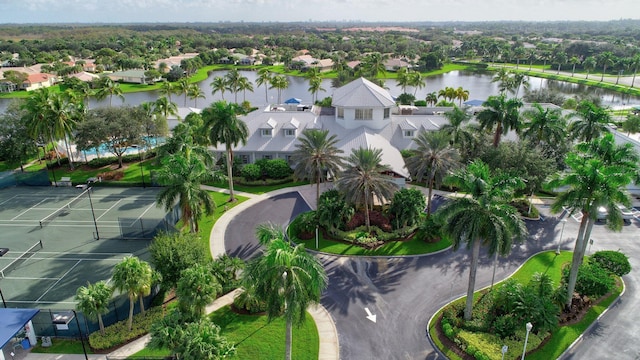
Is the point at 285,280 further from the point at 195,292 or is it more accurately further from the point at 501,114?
the point at 501,114

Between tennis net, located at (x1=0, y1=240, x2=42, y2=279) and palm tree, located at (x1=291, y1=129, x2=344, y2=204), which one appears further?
palm tree, located at (x1=291, y1=129, x2=344, y2=204)

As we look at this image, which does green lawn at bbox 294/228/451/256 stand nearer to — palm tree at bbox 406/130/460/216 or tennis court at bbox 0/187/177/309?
palm tree at bbox 406/130/460/216

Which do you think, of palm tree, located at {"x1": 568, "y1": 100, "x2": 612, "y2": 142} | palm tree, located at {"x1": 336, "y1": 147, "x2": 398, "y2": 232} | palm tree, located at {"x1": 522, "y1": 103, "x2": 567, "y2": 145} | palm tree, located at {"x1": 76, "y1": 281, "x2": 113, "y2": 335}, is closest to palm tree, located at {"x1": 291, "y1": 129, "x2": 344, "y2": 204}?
palm tree, located at {"x1": 336, "y1": 147, "x2": 398, "y2": 232}

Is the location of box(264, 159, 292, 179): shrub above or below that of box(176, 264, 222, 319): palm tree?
below

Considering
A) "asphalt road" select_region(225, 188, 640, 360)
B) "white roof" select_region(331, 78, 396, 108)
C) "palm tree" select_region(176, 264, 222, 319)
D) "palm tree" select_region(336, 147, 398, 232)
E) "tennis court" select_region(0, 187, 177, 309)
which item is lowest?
"asphalt road" select_region(225, 188, 640, 360)

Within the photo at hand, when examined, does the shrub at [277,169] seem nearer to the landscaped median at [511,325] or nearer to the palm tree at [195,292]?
the palm tree at [195,292]

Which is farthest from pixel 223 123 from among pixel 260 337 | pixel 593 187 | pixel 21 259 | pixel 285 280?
pixel 593 187

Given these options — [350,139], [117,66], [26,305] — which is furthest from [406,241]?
[117,66]

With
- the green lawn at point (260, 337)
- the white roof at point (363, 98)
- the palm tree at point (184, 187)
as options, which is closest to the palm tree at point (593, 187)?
the green lawn at point (260, 337)
